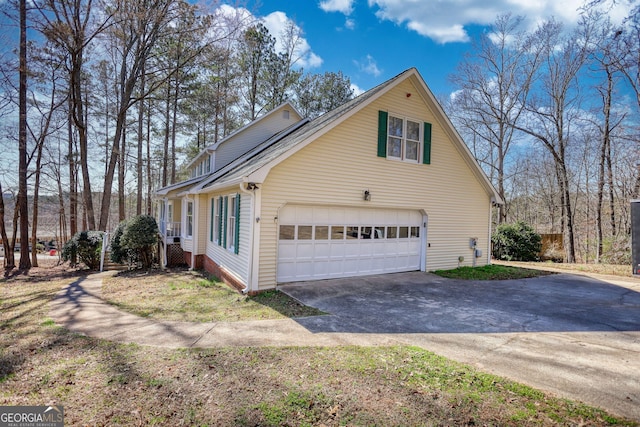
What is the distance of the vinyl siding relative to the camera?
830 cm

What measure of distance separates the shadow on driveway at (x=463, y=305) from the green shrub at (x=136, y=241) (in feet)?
25.0

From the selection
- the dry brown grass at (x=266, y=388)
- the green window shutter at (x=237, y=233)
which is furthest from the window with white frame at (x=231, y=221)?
the dry brown grass at (x=266, y=388)

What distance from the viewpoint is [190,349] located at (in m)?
4.86

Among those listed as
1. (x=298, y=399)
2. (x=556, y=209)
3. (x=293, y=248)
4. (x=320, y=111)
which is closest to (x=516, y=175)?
(x=556, y=209)

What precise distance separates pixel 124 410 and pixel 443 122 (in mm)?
11336

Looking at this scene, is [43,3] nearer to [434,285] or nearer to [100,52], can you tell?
[100,52]

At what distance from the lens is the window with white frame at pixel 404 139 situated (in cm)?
1032

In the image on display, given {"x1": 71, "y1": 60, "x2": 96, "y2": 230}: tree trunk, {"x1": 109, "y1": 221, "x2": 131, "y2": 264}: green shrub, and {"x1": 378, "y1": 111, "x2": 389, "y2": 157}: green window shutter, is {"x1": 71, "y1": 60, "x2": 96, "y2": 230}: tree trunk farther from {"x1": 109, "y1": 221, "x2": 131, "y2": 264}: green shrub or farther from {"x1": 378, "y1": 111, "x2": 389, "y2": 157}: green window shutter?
{"x1": 378, "y1": 111, "x2": 389, "y2": 157}: green window shutter

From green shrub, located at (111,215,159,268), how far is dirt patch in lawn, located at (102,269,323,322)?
2.03 m

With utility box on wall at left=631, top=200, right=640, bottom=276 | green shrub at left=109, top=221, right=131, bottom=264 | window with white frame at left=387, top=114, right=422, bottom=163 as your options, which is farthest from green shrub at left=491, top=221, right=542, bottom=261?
green shrub at left=109, top=221, right=131, bottom=264

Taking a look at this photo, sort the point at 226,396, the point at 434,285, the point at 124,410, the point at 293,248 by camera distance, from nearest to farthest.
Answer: the point at 124,410, the point at 226,396, the point at 293,248, the point at 434,285

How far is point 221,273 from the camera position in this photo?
10.4 metres

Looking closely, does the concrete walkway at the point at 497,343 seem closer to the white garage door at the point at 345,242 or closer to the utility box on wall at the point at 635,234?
the utility box on wall at the point at 635,234

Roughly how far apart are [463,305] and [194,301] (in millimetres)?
6444
